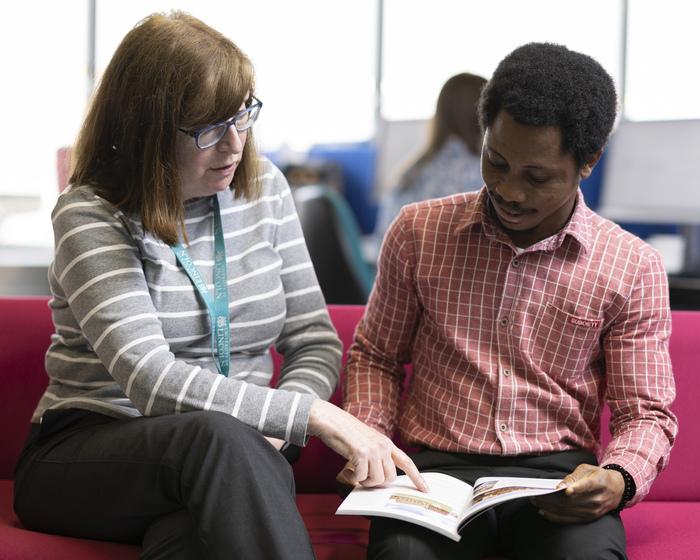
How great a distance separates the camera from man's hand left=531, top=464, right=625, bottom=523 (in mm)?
1039

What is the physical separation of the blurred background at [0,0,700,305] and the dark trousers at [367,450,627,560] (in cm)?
201

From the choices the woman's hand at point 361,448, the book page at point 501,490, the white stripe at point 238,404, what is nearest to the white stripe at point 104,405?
the white stripe at point 238,404

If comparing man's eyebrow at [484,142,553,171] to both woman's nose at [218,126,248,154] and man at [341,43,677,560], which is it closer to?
man at [341,43,677,560]

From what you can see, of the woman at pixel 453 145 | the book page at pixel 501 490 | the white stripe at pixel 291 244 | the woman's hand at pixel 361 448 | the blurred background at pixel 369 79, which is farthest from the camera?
the blurred background at pixel 369 79

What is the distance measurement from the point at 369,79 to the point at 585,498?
4.97m

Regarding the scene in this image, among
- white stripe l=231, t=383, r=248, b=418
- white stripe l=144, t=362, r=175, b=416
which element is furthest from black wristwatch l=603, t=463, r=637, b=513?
white stripe l=144, t=362, r=175, b=416

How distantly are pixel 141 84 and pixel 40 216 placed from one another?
3786mm

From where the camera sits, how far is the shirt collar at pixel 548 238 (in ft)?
4.00

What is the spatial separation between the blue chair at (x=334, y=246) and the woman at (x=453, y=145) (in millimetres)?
205

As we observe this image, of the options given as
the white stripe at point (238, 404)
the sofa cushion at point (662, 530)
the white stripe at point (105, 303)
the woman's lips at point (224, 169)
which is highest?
the woman's lips at point (224, 169)

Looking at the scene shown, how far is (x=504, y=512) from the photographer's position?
1.18 metres

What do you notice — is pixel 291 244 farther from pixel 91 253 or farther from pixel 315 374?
pixel 91 253

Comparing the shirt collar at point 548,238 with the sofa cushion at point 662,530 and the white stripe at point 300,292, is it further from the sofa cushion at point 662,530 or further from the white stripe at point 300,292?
the sofa cushion at point 662,530

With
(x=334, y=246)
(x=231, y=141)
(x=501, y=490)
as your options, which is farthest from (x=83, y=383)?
(x=334, y=246)
